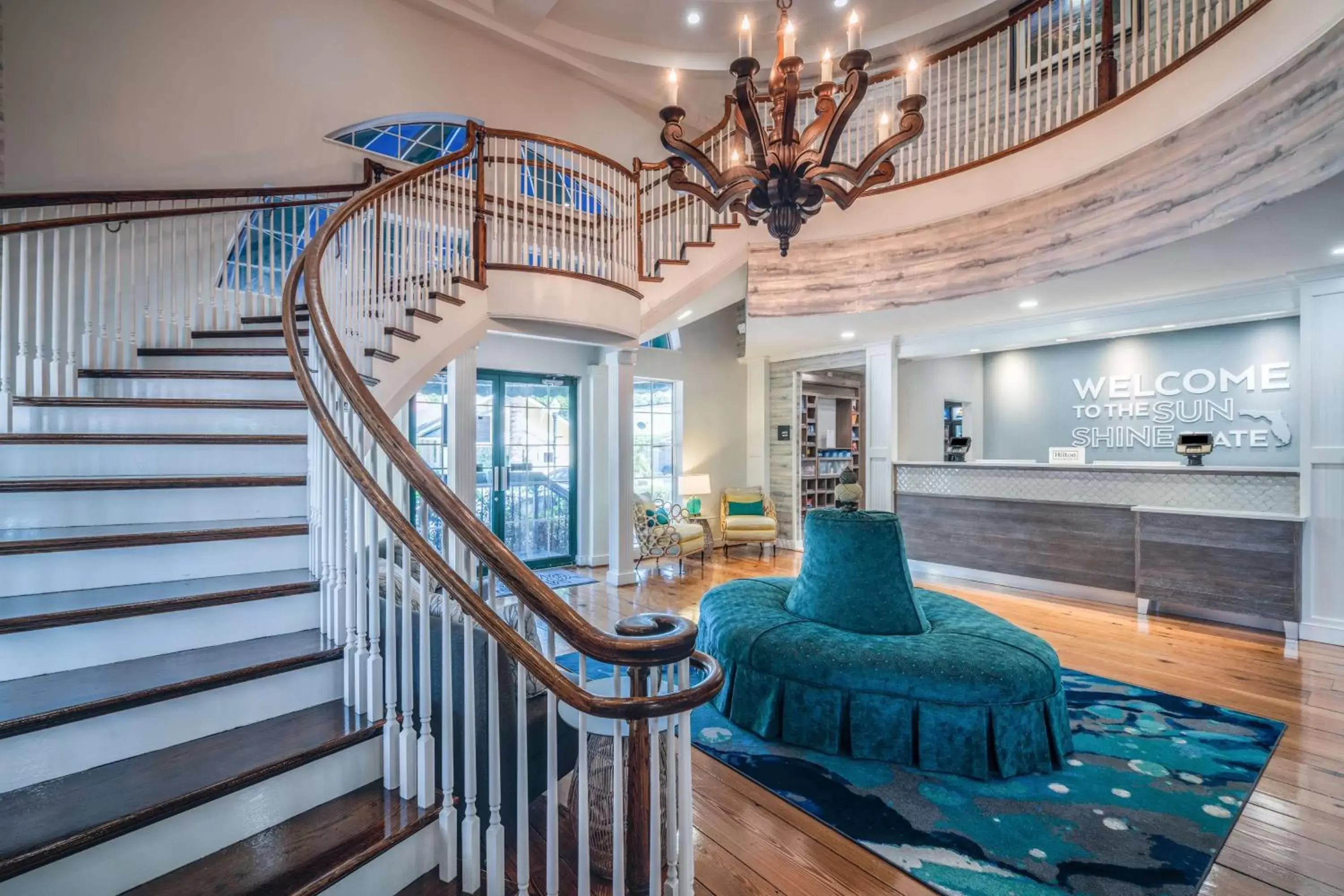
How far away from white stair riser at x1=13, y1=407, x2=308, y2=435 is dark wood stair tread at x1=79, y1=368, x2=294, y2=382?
25cm

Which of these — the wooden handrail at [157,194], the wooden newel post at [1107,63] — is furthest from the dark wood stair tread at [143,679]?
the wooden newel post at [1107,63]

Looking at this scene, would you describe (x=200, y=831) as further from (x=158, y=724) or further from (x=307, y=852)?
(x=158, y=724)

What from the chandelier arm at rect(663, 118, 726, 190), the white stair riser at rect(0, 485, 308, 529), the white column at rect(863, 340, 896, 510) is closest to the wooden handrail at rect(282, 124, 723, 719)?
the white stair riser at rect(0, 485, 308, 529)

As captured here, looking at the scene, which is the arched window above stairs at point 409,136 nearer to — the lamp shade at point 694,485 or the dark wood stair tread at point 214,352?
the dark wood stair tread at point 214,352

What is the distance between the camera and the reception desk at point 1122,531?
4.18 meters

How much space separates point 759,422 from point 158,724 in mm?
7068

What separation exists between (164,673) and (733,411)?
7.06 m

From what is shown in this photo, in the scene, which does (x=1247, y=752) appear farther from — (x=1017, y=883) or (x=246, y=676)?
(x=246, y=676)

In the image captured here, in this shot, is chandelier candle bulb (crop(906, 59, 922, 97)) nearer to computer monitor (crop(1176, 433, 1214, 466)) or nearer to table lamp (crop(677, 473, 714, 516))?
computer monitor (crop(1176, 433, 1214, 466))

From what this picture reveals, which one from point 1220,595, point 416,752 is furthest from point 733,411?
point 416,752

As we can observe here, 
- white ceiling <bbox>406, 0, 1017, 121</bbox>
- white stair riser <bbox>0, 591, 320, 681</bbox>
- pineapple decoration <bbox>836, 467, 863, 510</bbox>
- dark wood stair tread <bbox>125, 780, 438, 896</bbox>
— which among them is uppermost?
white ceiling <bbox>406, 0, 1017, 121</bbox>

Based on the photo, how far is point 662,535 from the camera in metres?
6.19

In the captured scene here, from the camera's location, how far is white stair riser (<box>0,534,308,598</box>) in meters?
1.71

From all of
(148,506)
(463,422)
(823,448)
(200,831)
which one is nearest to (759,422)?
(823,448)
